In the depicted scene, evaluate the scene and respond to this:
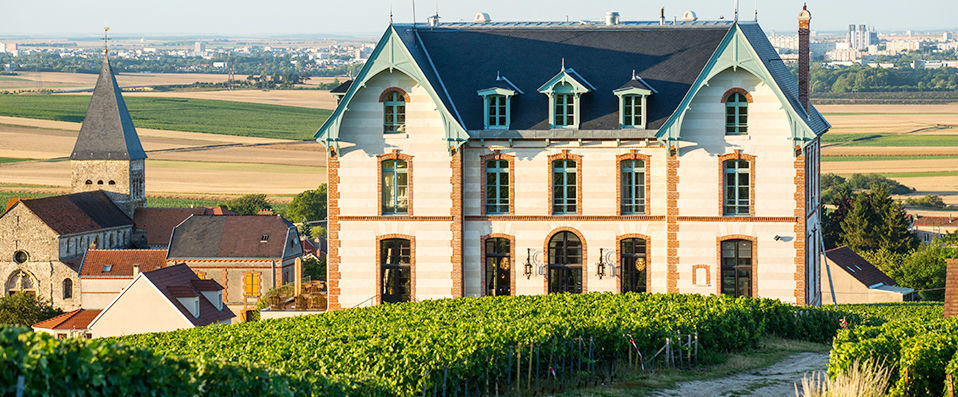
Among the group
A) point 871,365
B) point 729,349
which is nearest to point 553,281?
point 729,349

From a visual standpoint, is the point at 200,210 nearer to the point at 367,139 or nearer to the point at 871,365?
the point at 367,139

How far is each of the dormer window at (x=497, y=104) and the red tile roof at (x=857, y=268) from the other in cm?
5404

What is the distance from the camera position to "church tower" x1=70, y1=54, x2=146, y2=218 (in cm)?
15588

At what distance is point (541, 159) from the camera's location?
146 feet

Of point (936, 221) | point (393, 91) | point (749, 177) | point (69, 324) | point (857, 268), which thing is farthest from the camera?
point (936, 221)

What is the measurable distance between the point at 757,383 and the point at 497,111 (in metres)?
17.6

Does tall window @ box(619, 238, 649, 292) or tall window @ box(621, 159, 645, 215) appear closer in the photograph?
tall window @ box(621, 159, 645, 215)

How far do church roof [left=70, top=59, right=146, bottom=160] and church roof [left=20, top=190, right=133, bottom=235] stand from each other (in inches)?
213

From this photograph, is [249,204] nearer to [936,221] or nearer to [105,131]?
[105,131]

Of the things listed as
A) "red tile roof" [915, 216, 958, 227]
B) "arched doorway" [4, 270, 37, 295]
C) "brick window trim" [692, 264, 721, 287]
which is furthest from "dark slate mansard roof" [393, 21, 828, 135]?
"red tile roof" [915, 216, 958, 227]

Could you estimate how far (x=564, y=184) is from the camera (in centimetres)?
4447

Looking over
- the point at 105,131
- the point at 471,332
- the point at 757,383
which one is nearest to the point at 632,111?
the point at 757,383

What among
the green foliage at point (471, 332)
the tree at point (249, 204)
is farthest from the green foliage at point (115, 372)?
the tree at point (249, 204)

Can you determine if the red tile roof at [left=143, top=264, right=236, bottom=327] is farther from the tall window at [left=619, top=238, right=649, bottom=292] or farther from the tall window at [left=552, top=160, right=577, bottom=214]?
the tall window at [left=619, top=238, right=649, bottom=292]
